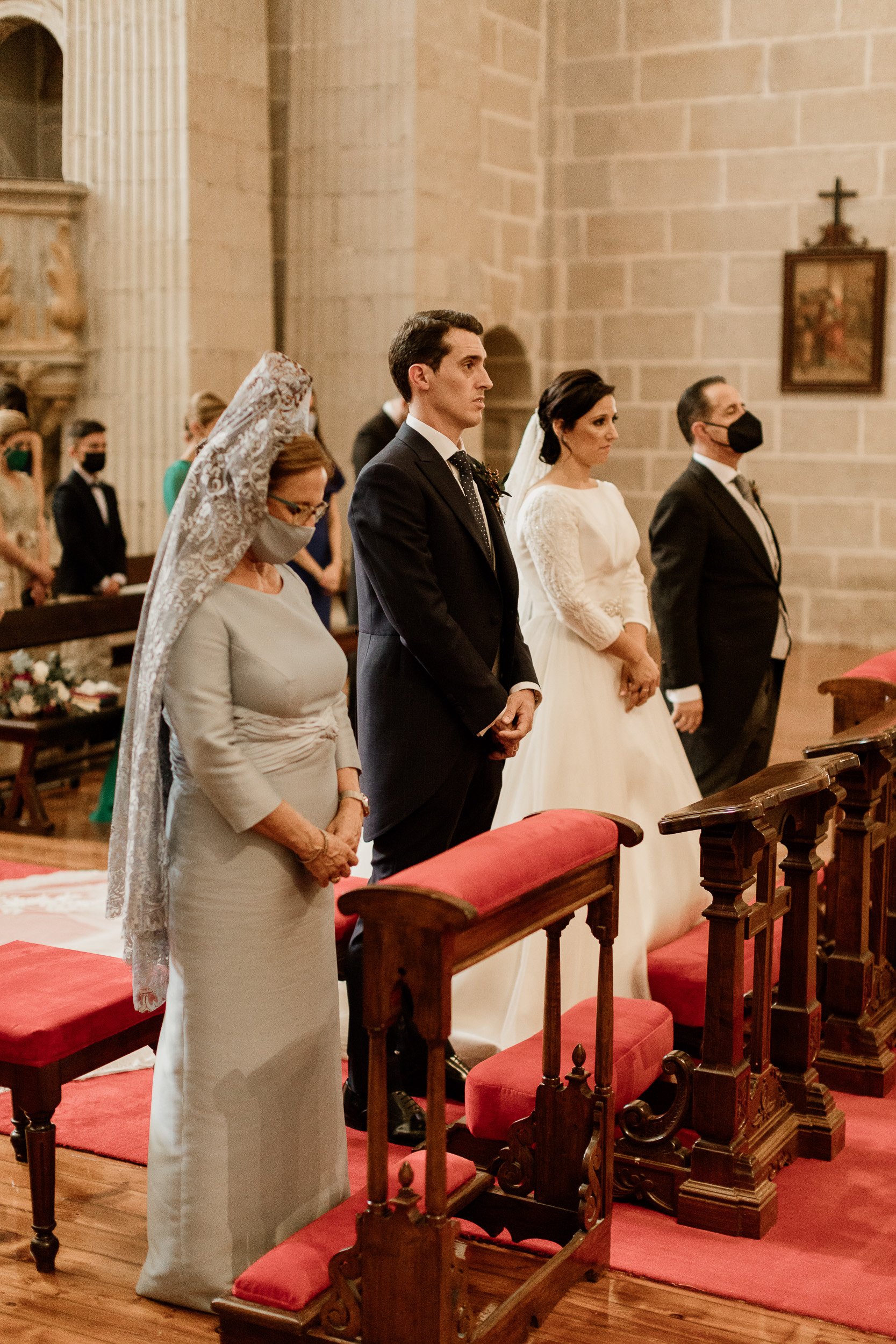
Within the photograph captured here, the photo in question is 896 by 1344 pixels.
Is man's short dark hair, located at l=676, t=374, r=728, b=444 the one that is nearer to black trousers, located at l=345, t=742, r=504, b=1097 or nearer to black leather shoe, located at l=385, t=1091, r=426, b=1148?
black trousers, located at l=345, t=742, r=504, b=1097

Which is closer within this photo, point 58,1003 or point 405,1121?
point 58,1003

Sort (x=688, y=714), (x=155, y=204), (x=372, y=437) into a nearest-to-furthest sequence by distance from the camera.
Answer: (x=688, y=714)
(x=372, y=437)
(x=155, y=204)

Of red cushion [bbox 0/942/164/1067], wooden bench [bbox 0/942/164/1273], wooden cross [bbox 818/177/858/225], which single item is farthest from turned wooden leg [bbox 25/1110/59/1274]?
wooden cross [bbox 818/177/858/225]

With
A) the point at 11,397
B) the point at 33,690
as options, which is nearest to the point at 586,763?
the point at 33,690

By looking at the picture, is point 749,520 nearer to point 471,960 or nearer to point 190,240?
point 471,960

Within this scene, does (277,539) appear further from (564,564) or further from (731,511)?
(731,511)

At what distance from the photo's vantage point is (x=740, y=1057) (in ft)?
10.7

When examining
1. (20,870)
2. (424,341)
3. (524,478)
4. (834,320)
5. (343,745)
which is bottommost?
(20,870)

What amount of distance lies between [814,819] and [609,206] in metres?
8.62

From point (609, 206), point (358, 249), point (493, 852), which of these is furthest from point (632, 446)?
point (493, 852)

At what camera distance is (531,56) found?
11.1 m

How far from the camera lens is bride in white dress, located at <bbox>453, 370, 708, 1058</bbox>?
4.03 m

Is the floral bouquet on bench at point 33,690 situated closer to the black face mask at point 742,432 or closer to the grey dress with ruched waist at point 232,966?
the black face mask at point 742,432

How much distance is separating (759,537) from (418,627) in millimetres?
2101
